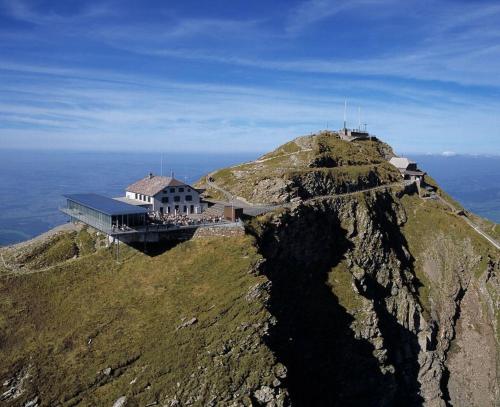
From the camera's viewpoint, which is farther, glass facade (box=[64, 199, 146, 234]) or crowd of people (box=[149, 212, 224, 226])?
crowd of people (box=[149, 212, 224, 226])

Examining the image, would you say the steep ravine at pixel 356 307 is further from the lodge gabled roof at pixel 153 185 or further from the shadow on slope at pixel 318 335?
the lodge gabled roof at pixel 153 185

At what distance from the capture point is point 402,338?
98750 mm

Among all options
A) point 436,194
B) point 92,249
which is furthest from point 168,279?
point 436,194

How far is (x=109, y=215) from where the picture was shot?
7375 centimetres

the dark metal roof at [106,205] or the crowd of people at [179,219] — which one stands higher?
the dark metal roof at [106,205]

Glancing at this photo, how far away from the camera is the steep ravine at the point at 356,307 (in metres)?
78.0

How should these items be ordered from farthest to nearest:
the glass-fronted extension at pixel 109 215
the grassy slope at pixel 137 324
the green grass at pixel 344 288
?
the green grass at pixel 344 288 → the glass-fronted extension at pixel 109 215 → the grassy slope at pixel 137 324

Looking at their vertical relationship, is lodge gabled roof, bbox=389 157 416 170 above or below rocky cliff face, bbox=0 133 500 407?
above

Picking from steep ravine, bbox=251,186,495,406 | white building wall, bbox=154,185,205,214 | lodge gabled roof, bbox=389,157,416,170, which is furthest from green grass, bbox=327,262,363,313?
lodge gabled roof, bbox=389,157,416,170

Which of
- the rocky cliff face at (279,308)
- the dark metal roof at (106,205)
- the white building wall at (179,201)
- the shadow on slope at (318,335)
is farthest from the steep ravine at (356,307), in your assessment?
the dark metal roof at (106,205)

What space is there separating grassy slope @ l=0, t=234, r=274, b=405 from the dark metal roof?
6.67m

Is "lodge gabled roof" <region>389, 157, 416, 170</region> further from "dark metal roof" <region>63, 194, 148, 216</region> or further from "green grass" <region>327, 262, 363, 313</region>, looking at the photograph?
"dark metal roof" <region>63, 194, 148, 216</region>

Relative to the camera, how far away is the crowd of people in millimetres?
80500

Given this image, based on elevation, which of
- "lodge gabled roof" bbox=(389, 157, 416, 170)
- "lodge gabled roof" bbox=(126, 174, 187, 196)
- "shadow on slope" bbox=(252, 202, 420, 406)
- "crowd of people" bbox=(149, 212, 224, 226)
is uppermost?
"lodge gabled roof" bbox=(389, 157, 416, 170)
